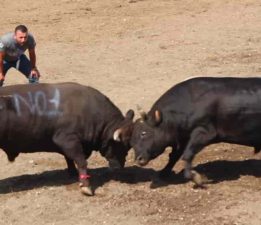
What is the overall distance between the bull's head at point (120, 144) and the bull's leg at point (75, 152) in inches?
20.4

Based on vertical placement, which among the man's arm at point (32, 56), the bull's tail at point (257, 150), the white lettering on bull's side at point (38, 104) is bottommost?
the bull's tail at point (257, 150)

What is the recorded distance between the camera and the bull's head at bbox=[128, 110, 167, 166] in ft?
32.7

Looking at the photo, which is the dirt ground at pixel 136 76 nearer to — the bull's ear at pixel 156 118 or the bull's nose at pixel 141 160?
the bull's nose at pixel 141 160

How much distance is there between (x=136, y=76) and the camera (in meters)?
15.8

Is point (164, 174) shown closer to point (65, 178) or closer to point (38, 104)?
point (65, 178)

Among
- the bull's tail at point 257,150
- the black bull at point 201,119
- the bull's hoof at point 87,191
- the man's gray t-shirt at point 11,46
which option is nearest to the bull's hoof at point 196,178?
the black bull at point 201,119

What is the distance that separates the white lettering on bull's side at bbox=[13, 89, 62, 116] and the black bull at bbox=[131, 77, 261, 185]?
1.14 metres

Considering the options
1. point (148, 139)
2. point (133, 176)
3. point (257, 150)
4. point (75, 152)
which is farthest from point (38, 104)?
point (257, 150)

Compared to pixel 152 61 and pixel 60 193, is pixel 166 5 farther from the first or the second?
pixel 60 193

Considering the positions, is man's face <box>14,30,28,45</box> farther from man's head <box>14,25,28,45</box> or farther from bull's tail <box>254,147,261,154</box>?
bull's tail <box>254,147,261,154</box>

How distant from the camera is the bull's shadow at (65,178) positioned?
1039 centimetres

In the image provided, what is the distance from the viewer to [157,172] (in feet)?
35.0

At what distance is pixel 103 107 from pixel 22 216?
1.87 m

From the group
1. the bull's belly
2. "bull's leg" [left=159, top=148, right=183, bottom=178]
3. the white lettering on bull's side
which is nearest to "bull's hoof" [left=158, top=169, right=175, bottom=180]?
"bull's leg" [left=159, top=148, right=183, bottom=178]
